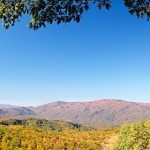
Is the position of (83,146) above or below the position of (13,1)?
below

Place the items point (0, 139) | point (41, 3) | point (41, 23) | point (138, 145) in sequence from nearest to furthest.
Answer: point (41, 3)
point (41, 23)
point (138, 145)
point (0, 139)

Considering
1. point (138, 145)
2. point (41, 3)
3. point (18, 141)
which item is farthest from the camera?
point (18, 141)

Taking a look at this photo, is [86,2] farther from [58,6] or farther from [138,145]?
[138,145]

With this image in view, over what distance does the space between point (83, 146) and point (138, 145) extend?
47.4 metres

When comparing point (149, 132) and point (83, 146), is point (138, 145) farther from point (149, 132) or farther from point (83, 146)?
point (83, 146)

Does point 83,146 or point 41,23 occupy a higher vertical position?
point 41,23

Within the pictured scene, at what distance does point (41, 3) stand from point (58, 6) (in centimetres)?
76

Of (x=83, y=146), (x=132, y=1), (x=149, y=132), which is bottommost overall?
(x=83, y=146)

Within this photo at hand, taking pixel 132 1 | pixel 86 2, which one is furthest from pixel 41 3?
pixel 132 1

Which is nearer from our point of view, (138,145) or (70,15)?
(70,15)

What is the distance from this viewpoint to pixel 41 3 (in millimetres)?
11992

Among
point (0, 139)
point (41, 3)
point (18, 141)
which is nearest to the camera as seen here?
point (41, 3)

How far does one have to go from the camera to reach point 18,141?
331 ft

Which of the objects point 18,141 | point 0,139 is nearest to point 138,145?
point 18,141
